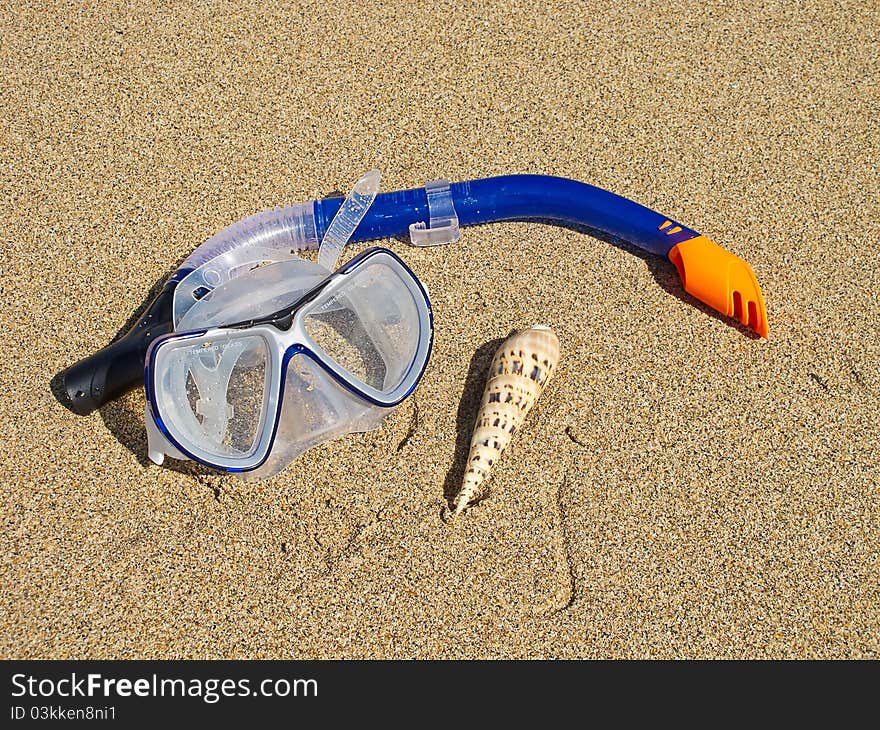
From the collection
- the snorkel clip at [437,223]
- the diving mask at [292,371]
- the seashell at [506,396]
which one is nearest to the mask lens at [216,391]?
the diving mask at [292,371]

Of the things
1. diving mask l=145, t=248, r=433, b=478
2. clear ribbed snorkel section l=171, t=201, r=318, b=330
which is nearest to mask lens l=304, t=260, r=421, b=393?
diving mask l=145, t=248, r=433, b=478

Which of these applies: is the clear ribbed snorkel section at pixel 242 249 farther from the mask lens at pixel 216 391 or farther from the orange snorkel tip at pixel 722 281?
the orange snorkel tip at pixel 722 281

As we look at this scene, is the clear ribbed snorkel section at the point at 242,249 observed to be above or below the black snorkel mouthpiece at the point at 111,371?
above

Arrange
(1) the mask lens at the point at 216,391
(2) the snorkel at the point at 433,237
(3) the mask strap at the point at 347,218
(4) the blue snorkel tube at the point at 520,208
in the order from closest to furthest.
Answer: (1) the mask lens at the point at 216,391 → (2) the snorkel at the point at 433,237 → (3) the mask strap at the point at 347,218 → (4) the blue snorkel tube at the point at 520,208

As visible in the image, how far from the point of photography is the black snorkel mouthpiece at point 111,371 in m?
3.04

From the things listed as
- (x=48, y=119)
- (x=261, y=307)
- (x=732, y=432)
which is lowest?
(x=732, y=432)

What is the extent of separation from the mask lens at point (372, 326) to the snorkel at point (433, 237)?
1.54 ft

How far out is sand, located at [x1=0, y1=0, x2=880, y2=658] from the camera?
2.79 meters

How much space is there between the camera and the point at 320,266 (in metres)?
3.16

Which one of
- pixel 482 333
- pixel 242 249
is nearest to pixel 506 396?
pixel 482 333

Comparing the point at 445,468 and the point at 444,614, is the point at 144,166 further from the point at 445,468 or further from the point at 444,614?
the point at 444,614

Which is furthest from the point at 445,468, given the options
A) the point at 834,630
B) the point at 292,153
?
the point at 292,153

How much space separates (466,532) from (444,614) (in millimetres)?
270

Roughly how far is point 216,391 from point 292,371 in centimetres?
25
